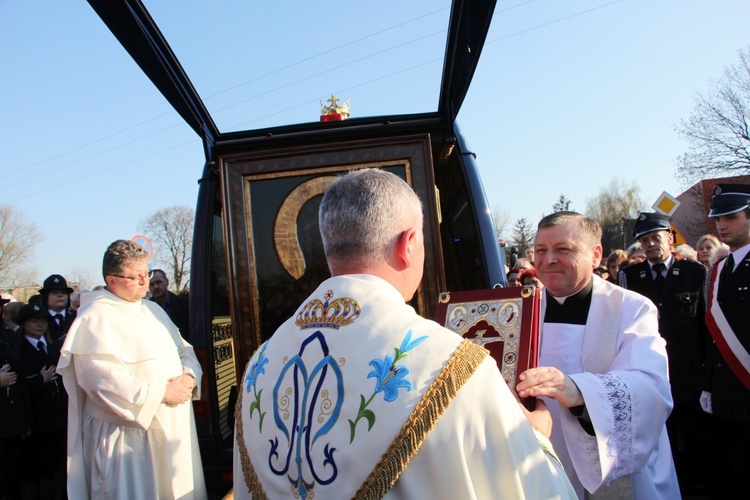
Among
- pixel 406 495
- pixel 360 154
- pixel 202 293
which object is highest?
pixel 360 154

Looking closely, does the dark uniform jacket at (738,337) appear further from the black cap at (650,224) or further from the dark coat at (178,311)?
the dark coat at (178,311)

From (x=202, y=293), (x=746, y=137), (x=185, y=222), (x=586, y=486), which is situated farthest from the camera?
(x=185, y=222)

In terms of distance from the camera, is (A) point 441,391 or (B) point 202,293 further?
(B) point 202,293

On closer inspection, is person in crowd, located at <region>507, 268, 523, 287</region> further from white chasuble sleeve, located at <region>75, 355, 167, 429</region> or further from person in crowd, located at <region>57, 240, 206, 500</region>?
white chasuble sleeve, located at <region>75, 355, 167, 429</region>

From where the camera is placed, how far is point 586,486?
2199 mm

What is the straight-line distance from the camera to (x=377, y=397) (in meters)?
1.36

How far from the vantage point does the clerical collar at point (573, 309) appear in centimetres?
255

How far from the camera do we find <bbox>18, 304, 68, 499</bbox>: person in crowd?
496 cm

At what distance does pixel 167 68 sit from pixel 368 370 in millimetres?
3154

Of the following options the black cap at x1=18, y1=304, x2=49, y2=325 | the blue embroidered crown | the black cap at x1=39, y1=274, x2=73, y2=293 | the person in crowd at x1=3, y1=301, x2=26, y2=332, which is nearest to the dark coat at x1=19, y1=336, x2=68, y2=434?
the black cap at x1=18, y1=304, x2=49, y2=325

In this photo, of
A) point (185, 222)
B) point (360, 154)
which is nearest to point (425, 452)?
point (360, 154)

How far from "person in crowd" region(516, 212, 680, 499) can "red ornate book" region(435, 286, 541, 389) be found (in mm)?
60

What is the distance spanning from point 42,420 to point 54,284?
1.47m

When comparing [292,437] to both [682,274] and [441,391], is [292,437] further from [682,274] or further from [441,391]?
[682,274]
